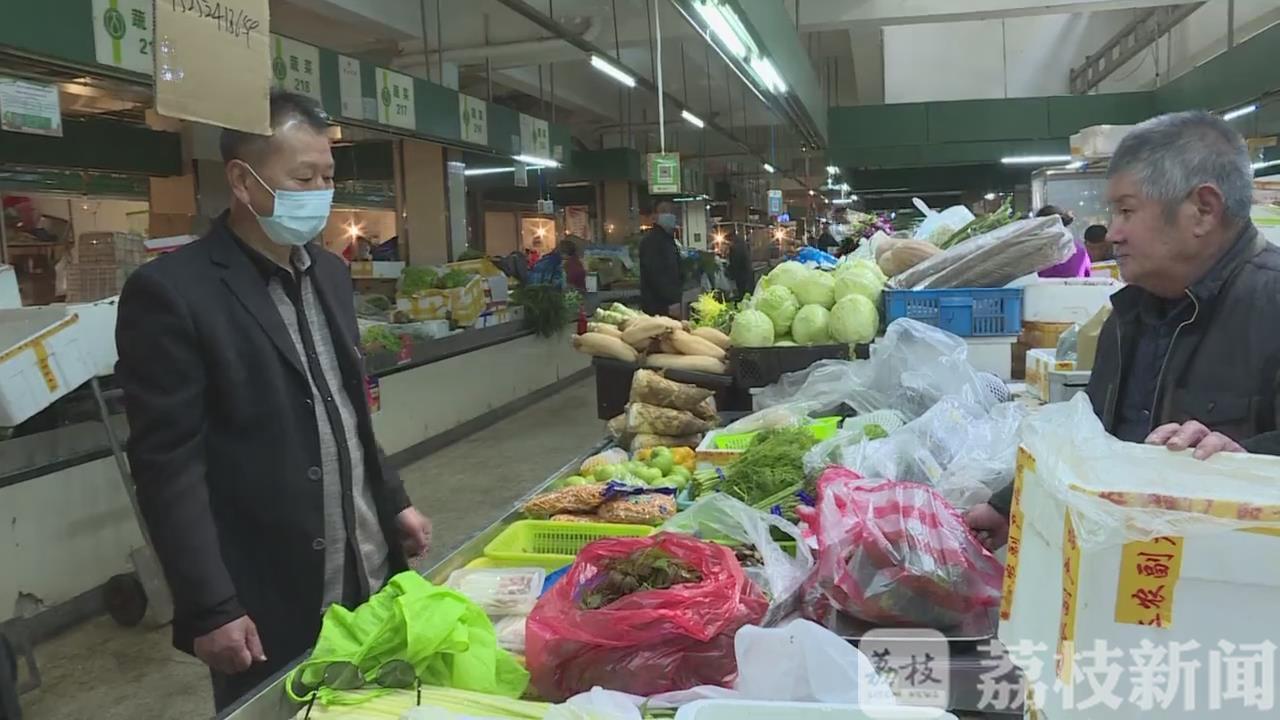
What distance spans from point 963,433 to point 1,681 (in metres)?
2.15

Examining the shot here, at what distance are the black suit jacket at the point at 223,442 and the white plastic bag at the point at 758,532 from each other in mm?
816

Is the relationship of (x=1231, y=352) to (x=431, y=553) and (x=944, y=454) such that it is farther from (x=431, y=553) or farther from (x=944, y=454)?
(x=431, y=553)

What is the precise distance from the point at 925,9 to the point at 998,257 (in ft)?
19.4

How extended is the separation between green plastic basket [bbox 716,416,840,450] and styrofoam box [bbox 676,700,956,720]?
1.56 m

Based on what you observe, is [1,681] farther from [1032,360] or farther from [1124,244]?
[1032,360]

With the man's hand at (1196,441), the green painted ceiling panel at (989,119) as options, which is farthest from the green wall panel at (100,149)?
the man's hand at (1196,441)

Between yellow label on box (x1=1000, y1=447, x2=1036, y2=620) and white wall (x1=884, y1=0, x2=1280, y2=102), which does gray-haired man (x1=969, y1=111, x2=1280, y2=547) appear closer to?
yellow label on box (x1=1000, y1=447, x2=1036, y2=620)

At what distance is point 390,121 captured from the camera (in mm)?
6395

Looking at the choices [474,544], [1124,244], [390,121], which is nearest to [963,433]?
[1124,244]

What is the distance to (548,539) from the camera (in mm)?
2264

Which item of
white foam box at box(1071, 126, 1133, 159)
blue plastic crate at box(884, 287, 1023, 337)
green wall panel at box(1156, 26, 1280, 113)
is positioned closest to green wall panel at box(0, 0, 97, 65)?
blue plastic crate at box(884, 287, 1023, 337)

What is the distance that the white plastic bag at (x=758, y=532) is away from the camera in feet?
5.50

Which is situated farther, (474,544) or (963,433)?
(963,433)

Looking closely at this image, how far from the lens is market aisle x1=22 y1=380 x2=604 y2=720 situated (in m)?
3.42
